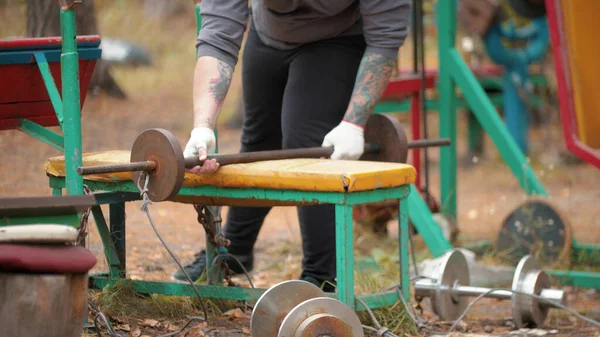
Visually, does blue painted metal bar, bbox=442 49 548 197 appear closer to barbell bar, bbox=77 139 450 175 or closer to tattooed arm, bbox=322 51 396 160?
barbell bar, bbox=77 139 450 175

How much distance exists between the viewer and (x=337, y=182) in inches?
103

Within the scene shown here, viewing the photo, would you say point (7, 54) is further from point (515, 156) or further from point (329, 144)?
point (515, 156)

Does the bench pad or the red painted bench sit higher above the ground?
the red painted bench

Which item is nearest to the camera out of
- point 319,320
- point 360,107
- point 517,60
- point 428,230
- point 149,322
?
point 319,320

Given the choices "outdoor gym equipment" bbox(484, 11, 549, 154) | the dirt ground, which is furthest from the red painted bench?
"outdoor gym equipment" bbox(484, 11, 549, 154)

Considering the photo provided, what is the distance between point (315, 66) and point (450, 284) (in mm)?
982

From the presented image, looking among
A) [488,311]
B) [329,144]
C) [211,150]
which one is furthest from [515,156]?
[211,150]

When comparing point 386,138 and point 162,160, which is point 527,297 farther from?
point 162,160

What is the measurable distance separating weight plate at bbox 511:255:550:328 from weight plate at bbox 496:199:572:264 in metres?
1.22

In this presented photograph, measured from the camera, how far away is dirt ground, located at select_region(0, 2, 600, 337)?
362 cm

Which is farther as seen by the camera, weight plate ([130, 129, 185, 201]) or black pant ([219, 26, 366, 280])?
black pant ([219, 26, 366, 280])

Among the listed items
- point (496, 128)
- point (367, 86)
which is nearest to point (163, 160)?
point (367, 86)

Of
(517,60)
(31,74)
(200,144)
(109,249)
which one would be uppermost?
(517,60)

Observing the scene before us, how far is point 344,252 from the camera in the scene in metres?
2.70
